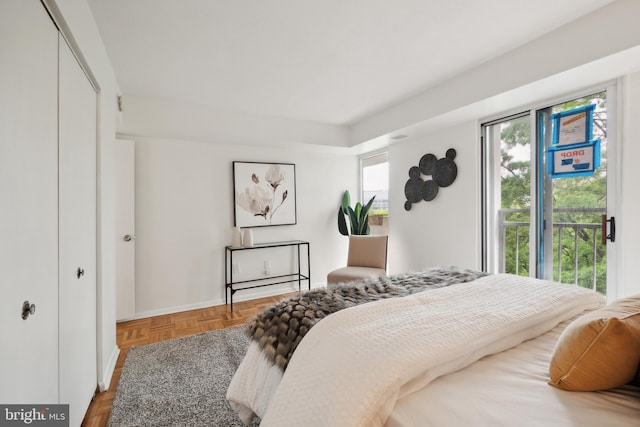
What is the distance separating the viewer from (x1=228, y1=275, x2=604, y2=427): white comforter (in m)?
0.84

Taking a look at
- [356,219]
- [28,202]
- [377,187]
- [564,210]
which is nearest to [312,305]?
[28,202]

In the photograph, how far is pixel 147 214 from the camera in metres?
3.36

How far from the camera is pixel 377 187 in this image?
450cm

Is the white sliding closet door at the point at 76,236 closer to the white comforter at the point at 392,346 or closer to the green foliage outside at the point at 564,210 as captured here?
the white comforter at the point at 392,346

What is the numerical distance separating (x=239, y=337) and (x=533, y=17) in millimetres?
3258

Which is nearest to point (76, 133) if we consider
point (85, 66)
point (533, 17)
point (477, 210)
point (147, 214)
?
point (85, 66)

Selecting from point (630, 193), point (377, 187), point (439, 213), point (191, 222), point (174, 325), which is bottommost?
point (174, 325)

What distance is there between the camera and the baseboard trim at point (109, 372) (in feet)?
6.28

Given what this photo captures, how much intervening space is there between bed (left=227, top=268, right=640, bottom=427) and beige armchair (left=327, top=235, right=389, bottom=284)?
1.89 metres

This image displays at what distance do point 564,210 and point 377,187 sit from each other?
2390mm

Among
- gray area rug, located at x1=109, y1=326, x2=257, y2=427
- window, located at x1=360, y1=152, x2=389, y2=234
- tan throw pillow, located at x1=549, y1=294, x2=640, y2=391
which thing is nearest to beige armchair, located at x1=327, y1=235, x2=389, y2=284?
window, located at x1=360, y1=152, x2=389, y2=234

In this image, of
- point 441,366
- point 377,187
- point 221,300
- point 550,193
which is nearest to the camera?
point 441,366

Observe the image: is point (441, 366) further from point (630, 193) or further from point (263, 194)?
point (263, 194)

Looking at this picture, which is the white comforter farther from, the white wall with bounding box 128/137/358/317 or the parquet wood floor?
the white wall with bounding box 128/137/358/317
